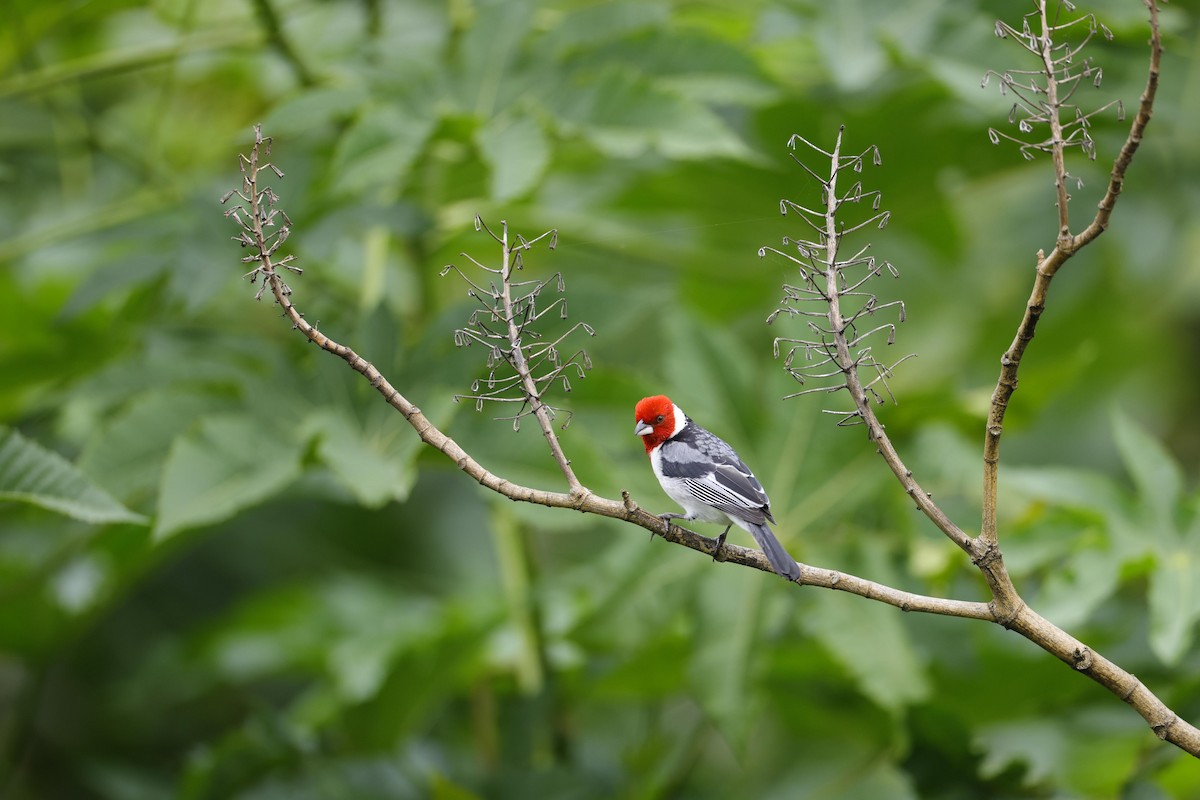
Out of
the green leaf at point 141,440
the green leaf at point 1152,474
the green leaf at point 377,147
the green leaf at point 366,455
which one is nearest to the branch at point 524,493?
the green leaf at point 366,455

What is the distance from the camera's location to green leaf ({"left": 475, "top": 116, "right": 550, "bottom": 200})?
1.59 meters

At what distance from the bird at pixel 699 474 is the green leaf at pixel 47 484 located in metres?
0.57

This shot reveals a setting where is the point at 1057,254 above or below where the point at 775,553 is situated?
above

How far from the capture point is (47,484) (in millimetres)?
1217

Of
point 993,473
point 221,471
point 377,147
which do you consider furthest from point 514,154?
point 993,473

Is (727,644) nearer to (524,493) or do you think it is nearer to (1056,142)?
(524,493)

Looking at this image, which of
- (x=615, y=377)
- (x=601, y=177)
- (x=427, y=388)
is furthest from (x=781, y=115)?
(x=427, y=388)

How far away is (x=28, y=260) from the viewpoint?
263 centimetres

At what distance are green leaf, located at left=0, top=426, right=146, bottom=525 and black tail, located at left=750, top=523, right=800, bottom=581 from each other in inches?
26.0

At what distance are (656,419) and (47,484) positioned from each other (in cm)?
69

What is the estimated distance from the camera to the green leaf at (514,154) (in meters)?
1.59

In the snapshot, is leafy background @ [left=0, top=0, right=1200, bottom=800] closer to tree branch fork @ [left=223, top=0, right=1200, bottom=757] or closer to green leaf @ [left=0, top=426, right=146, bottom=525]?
green leaf @ [left=0, top=426, right=146, bottom=525]

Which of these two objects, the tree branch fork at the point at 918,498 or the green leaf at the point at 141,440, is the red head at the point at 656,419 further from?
the green leaf at the point at 141,440

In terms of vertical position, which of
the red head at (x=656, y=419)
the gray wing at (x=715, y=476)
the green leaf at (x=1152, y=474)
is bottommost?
the gray wing at (x=715, y=476)
